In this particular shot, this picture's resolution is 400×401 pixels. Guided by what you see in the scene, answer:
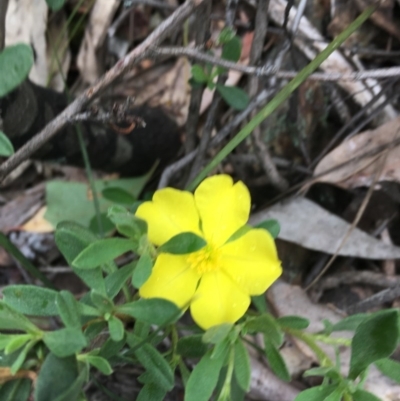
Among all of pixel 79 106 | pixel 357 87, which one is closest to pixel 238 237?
pixel 79 106

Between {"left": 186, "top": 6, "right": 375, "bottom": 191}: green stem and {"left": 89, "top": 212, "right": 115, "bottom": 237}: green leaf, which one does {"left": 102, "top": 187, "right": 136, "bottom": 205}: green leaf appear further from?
{"left": 186, "top": 6, "right": 375, "bottom": 191}: green stem

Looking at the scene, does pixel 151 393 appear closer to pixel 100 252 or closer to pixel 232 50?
pixel 100 252

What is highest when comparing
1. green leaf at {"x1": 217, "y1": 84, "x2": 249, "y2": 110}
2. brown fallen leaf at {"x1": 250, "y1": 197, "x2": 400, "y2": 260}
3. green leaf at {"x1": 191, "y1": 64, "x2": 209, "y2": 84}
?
green leaf at {"x1": 191, "y1": 64, "x2": 209, "y2": 84}

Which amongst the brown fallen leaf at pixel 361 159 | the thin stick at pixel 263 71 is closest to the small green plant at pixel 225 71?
the thin stick at pixel 263 71

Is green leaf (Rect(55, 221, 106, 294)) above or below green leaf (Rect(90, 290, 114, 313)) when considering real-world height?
above

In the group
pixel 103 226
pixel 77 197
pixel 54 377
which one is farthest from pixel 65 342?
pixel 77 197

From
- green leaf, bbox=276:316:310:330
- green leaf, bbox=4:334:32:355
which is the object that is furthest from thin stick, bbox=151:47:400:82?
green leaf, bbox=4:334:32:355

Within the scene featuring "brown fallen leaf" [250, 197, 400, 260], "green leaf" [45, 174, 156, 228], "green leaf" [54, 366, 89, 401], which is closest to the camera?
"green leaf" [54, 366, 89, 401]

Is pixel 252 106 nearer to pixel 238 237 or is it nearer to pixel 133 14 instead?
pixel 238 237
